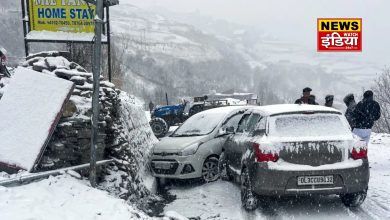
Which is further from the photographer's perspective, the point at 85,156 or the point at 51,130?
the point at 85,156

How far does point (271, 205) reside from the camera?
23.9 feet

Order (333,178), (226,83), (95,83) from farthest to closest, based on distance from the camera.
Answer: (226,83) → (333,178) → (95,83)

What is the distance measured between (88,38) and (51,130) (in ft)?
12.7

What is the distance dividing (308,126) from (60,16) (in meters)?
6.35

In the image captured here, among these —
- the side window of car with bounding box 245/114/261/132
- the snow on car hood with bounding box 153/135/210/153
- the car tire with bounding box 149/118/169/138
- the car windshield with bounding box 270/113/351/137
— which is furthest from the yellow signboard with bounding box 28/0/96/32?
the car tire with bounding box 149/118/169/138

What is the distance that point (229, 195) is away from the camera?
8.12 meters

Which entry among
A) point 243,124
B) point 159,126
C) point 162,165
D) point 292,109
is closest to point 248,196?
point 292,109

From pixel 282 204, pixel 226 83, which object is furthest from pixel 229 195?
pixel 226 83

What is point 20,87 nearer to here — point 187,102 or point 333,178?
point 333,178

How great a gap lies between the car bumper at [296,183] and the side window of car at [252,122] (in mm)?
1247

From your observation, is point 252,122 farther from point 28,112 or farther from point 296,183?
point 28,112

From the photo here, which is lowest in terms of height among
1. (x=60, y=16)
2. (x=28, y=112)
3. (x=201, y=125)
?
(x=201, y=125)

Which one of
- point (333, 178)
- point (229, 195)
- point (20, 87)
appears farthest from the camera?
point (229, 195)

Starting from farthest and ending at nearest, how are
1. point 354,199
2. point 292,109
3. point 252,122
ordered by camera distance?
1. point 252,122
2. point 292,109
3. point 354,199
